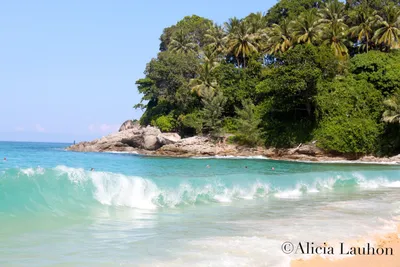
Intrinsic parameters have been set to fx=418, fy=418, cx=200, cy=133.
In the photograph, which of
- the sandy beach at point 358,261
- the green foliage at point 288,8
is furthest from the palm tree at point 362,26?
the sandy beach at point 358,261

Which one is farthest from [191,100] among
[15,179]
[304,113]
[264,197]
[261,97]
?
[15,179]

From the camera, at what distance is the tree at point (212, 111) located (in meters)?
48.0

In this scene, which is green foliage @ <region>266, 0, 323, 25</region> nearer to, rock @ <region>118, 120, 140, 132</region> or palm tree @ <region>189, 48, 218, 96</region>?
palm tree @ <region>189, 48, 218, 96</region>

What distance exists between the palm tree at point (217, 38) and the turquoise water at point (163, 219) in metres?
42.9

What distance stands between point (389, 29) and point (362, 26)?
282cm

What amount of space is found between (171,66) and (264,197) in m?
39.9

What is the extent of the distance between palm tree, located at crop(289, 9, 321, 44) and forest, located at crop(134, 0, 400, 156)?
11 cm

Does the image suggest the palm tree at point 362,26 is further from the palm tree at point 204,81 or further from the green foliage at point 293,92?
the palm tree at point 204,81

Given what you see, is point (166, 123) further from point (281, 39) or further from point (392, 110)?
point (392, 110)

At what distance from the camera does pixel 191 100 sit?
5181 centimetres

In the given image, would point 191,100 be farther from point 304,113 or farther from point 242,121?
point 304,113

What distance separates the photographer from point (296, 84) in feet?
131
